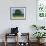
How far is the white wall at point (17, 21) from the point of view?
744 cm

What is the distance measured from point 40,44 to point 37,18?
137cm

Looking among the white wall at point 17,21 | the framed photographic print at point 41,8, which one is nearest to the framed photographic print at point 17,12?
the white wall at point 17,21

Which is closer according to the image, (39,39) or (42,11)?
(39,39)

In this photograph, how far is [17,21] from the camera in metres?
7.51

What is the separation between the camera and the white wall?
7.44 metres

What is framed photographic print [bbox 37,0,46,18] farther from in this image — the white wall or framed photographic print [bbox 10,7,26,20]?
framed photographic print [bbox 10,7,26,20]

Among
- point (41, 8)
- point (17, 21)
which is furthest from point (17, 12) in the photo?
point (41, 8)

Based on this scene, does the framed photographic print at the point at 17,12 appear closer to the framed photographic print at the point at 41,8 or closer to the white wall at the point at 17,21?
the white wall at the point at 17,21

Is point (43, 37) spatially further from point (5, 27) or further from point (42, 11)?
point (5, 27)

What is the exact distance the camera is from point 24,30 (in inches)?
296

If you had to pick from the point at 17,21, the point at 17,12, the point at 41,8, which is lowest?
the point at 17,21

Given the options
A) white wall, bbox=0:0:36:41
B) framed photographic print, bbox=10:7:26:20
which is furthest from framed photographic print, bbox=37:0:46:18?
framed photographic print, bbox=10:7:26:20

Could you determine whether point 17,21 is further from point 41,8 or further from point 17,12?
point 41,8

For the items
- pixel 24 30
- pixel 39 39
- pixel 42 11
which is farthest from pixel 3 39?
pixel 42 11
